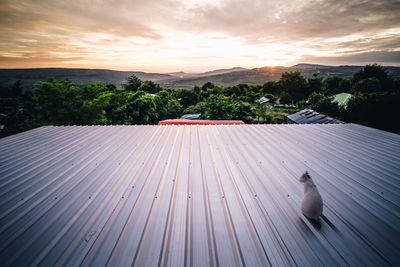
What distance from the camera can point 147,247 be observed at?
1621 millimetres

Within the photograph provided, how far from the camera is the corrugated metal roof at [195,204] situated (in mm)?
1583

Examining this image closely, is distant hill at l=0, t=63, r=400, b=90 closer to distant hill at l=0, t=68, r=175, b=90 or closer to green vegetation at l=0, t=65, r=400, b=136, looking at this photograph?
distant hill at l=0, t=68, r=175, b=90

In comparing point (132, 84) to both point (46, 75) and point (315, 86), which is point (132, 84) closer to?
point (46, 75)

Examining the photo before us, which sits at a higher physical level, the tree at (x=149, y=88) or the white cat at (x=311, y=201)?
the white cat at (x=311, y=201)

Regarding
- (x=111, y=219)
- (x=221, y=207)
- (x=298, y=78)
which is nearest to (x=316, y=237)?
(x=221, y=207)

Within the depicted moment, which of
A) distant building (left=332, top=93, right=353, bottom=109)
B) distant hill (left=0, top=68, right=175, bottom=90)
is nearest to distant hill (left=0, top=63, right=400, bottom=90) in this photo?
distant hill (left=0, top=68, right=175, bottom=90)

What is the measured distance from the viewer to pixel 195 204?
2.20 metres

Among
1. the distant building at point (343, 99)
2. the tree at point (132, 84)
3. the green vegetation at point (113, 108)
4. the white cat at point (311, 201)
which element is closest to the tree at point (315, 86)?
the distant building at point (343, 99)

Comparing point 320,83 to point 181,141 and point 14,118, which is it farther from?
point 14,118

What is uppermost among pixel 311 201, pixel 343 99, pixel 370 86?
pixel 370 86

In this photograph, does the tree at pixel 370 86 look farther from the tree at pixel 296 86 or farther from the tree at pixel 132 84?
the tree at pixel 132 84

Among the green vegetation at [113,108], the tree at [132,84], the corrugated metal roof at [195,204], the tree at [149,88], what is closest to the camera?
the corrugated metal roof at [195,204]

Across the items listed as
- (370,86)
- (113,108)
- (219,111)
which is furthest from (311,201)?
(370,86)

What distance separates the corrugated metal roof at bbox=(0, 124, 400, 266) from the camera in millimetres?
1583
